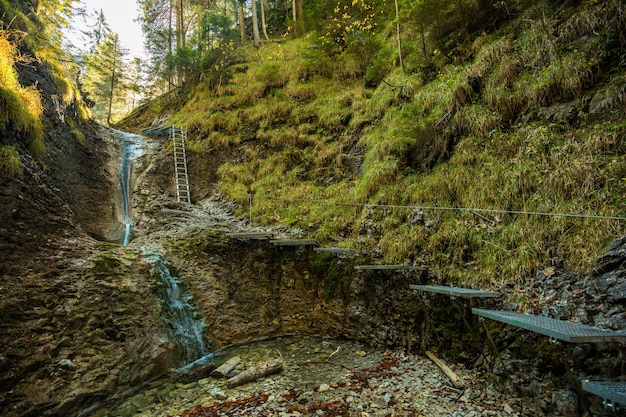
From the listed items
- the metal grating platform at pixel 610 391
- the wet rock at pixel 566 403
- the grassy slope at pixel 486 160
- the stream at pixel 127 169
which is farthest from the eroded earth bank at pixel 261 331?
the stream at pixel 127 169

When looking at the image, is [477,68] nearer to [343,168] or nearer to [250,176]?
[343,168]

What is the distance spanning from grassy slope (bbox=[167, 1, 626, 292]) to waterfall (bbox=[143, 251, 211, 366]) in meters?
3.17

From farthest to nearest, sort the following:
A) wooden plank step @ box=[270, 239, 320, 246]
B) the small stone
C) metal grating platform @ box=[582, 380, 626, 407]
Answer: wooden plank step @ box=[270, 239, 320, 246] < the small stone < metal grating platform @ box=[582, 380, 626, 407]

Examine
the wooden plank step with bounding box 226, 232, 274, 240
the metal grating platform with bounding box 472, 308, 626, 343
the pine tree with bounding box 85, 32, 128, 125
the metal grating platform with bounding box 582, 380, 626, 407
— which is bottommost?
the metal grating platform with bounding box 582, 380, 626, 407

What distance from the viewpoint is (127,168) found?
1220 cm

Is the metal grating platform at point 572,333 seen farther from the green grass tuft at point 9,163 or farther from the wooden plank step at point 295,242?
the green grass tuft at point 9,163

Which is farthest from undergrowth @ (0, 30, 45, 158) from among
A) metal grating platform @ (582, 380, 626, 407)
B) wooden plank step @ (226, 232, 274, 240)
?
metal grating platform @ (582, 380, 626, 407)

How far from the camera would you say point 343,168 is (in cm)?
941

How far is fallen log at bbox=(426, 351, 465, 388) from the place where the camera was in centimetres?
423

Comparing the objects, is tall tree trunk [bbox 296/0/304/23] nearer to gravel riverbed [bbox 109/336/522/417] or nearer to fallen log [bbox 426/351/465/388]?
gravel riverbed [bbox 109/336/522/417]

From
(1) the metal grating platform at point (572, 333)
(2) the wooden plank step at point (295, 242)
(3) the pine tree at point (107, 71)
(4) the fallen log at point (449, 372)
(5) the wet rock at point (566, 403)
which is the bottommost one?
(4) the fallen log at point (449, 372)

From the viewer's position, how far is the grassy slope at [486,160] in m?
4.16

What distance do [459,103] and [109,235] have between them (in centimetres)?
1017

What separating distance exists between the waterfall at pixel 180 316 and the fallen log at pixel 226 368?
80cm
